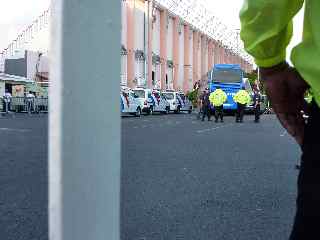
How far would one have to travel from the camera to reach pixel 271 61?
63.7 inches

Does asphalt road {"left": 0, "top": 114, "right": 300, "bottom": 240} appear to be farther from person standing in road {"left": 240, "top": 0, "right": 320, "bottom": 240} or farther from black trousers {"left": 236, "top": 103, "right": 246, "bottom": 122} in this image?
black trousers {"left": 236, "top": 103, "right": 246, "bottom": 122}

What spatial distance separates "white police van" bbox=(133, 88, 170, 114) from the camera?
3878 centimetres

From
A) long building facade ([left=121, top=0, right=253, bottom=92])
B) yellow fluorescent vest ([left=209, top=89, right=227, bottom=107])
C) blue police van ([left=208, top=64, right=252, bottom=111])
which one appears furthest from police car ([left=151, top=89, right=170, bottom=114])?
yellow fluorescent vest ([left=209, top=89, right=227, bottom=107])

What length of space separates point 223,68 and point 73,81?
37090 mm

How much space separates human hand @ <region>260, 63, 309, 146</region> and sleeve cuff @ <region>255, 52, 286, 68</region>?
1cm

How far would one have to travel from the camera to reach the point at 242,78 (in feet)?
122

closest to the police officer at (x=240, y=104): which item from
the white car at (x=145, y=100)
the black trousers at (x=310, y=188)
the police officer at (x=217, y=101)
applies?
the police officer at (x=217, y=101)

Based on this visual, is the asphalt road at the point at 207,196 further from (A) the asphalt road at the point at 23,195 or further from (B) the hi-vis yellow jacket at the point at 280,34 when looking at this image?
(B) the hi-vis yellow jacket at the point at 280,34

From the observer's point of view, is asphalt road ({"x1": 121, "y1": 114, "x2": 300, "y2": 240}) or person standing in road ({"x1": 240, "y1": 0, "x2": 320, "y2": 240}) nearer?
person standing in road ({"x1": 240, "y1": 0, "x2": 320, "y2": 240})

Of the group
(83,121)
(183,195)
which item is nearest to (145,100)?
(183,195)

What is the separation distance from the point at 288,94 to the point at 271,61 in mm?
101

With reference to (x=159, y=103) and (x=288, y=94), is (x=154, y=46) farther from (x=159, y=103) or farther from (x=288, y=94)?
(x=288, y=94)

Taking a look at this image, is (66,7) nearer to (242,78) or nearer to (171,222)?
(171,222)

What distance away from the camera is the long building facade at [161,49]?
182ft
